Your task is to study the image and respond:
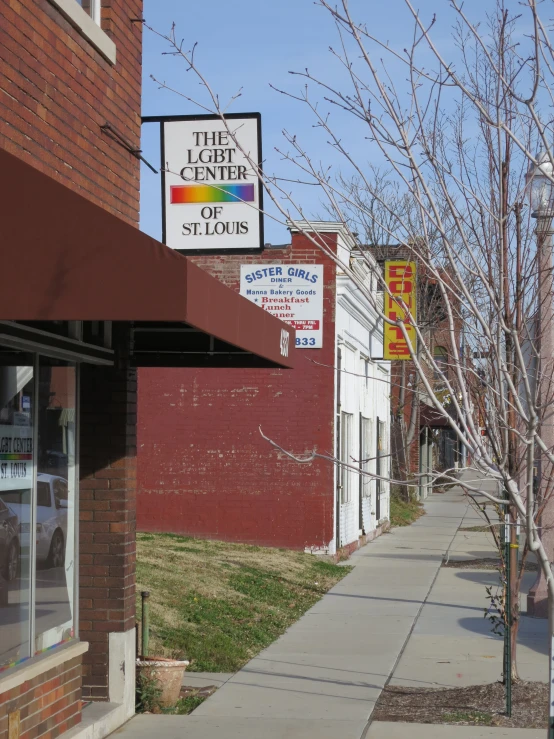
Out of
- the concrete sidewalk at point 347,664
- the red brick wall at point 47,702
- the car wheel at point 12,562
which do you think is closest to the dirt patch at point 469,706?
the concrete sidewalk at point 347,664

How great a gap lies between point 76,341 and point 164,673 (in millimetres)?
2951

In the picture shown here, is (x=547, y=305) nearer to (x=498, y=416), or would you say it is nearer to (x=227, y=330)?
(x=498, y=416)

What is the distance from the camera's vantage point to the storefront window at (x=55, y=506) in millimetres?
6719

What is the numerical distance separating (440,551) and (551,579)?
56.3ft

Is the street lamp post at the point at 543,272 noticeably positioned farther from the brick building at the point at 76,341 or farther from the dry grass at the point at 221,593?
the dry grass at the point at 221,593

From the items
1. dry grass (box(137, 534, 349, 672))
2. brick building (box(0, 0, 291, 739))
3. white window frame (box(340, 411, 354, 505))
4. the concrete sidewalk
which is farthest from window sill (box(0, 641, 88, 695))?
white window frame (box(340, 411, 354, 505))

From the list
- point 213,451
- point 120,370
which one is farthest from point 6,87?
point 213,451

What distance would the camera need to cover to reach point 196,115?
938 centimetres

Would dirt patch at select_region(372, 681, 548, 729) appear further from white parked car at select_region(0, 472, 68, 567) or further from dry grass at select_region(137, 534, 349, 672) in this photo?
white parked car at select_region(0, 472, 68, 567)

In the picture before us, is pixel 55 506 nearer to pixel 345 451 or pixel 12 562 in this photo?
pixel 12 562

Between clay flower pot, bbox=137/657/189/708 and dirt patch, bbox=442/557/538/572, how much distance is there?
451 inches

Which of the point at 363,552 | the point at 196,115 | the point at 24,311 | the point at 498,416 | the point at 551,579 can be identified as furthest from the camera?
the point at 363,552

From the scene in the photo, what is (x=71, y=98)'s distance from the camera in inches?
259

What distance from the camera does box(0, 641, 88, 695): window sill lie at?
5.83 metres
